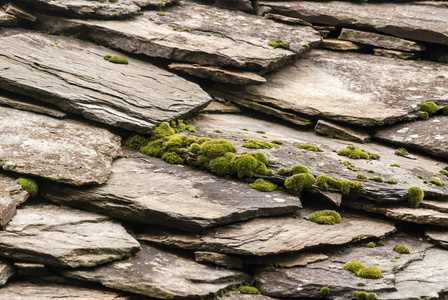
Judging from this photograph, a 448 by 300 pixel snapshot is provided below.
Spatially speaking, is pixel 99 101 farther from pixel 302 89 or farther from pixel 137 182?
pixel 302 89

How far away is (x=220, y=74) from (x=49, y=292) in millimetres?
14386

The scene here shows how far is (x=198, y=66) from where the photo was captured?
2467 cm

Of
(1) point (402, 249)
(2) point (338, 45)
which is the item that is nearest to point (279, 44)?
(2) point (338, 45)

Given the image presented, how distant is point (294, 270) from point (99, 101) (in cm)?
1083

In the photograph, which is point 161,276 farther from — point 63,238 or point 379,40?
point 379,40

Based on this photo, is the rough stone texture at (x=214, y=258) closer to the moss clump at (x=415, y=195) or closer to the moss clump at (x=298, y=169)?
the moss clump at (x=298, y=169)

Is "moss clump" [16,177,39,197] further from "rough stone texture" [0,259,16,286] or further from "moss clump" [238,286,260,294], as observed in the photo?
"moss clump" [238,286,260,294]

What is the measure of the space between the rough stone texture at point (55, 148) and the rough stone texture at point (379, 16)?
57.1 feet

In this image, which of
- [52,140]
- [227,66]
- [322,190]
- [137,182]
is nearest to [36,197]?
[52,140]

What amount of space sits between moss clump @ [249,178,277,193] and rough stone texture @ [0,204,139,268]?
17.2ft

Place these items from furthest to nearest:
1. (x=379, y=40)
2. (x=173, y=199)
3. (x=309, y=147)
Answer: (x=379, y=40) → (x=309, y=147) → (x=173, y=199)

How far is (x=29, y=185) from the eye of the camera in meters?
16.2

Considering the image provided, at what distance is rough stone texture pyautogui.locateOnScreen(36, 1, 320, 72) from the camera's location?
81.5 feet

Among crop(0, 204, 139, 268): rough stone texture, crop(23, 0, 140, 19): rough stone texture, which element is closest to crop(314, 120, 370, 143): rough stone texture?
crop(0, 204, 139, 268): rough stone texture
